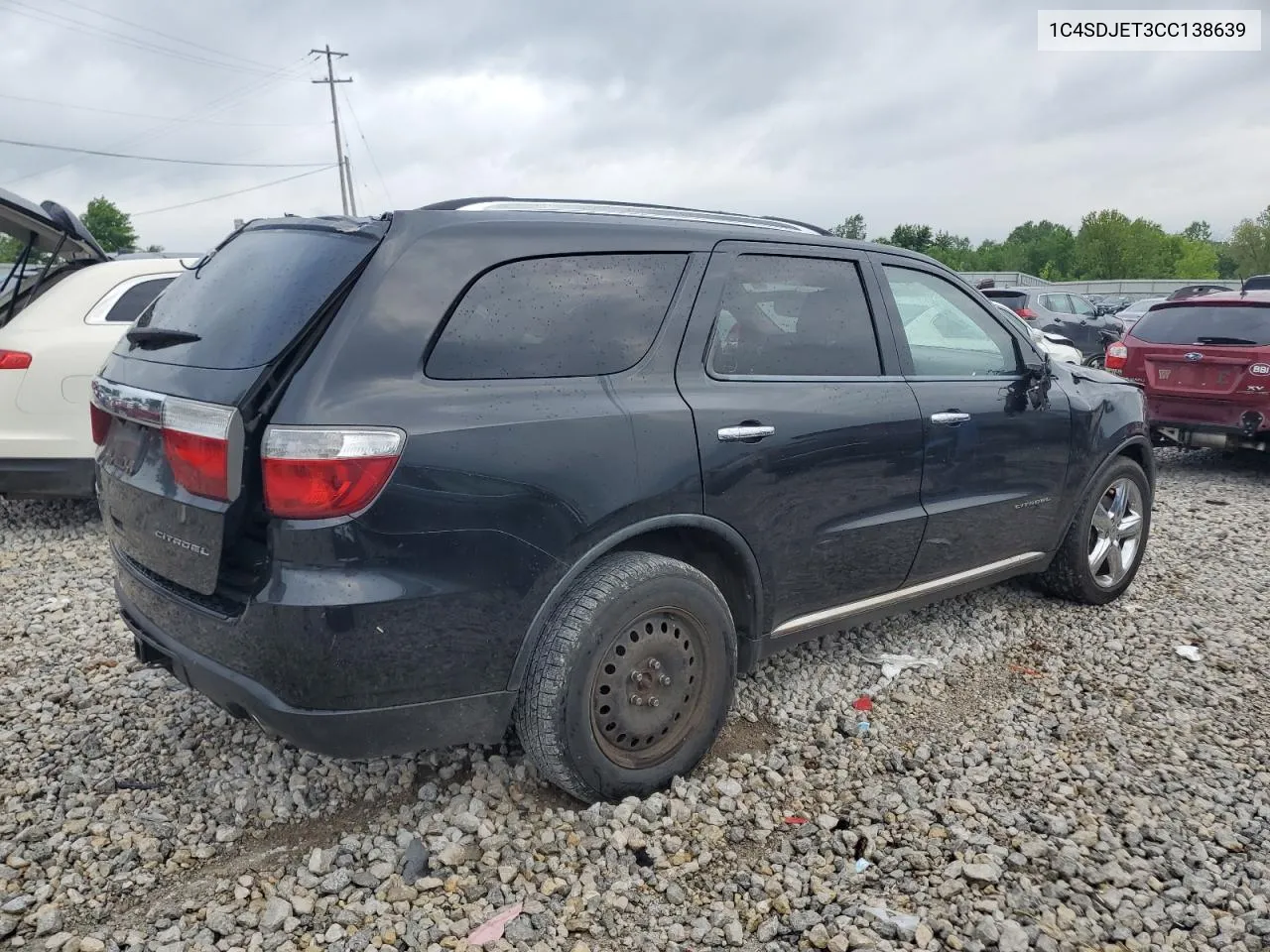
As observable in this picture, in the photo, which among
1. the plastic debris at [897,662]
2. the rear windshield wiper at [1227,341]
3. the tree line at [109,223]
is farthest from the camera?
the tree line at [109,223]

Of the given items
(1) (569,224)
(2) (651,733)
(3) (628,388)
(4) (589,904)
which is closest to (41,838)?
(4) (589,904)

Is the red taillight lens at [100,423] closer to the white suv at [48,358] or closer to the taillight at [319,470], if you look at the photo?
the taillight at [319,470]

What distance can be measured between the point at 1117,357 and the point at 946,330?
5604mm

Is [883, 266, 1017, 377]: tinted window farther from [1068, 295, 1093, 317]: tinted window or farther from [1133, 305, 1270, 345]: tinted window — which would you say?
[1068, 295, 1093, 317]: tinted window

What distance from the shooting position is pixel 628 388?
9.20 feet

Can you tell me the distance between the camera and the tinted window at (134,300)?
19.2ft

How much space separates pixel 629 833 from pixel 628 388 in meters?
1.30

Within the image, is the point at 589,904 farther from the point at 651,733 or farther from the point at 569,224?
the point at 569,224

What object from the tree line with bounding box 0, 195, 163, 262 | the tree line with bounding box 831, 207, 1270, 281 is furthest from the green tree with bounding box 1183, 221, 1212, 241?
the tree line with bounding box 0, 195, 163, 262

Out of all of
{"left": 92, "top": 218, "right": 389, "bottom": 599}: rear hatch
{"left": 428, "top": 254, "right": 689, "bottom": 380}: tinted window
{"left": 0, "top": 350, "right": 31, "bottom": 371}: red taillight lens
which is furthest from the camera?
{"left": 0, "top": 350, "right": 31, "bottom": 371}: red taillight lens

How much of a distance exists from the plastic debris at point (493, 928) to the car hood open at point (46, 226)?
4588mm

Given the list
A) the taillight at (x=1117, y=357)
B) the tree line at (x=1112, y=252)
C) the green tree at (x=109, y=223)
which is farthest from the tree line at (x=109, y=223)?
the taillight at (x=1117, y=357)

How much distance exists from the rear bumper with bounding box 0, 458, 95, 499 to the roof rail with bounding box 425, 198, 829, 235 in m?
3.80

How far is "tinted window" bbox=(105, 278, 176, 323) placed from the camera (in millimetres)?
5844
